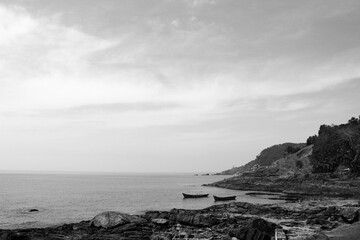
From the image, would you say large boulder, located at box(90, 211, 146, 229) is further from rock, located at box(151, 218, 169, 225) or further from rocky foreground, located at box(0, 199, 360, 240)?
rock, located at box(151, 218, 169, 225)

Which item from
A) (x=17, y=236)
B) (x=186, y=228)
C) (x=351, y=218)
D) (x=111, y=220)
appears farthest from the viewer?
(x=351, y=218)

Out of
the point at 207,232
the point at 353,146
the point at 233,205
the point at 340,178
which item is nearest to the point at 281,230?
the point at 207,232

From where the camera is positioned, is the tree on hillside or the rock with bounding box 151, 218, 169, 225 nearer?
the rock with bounding box 151, 218, 169, 225

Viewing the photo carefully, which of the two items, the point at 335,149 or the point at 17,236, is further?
the point at 335,149

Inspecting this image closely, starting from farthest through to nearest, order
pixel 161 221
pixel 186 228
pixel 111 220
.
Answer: pixel 161 221
pixel 111 220
pixel 186 228

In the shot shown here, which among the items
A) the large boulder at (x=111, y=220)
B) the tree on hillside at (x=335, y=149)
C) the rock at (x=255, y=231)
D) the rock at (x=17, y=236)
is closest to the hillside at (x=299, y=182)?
the tree on hillside at (x=335, y=149)

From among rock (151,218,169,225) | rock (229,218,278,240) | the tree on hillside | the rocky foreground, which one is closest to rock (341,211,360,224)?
the rocky foreground

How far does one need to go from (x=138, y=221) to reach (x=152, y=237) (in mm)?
7372

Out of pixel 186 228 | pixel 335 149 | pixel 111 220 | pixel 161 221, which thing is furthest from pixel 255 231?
pixel 335 149

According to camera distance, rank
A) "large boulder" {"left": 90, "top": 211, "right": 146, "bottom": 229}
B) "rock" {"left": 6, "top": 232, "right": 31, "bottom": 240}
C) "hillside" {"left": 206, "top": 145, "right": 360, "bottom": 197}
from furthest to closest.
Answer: "hillside" {"left": 206, "top": 145, "right": 360, "bottom": 197}, "large boulder" {"left": 90, "top": 211, "right": 146, "bottom": 229}, "rock" {"left": 6, "top": 232, "right": 31, "bottom": 240}

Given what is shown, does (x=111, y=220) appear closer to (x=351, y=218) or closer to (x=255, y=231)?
(x=255, y=231)

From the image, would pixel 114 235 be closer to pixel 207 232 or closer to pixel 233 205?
pixel 207 232

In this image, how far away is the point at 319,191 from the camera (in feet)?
319

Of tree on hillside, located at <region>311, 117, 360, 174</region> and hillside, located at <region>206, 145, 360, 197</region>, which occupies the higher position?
tree on hillside, located at <region>311, 117, 360, 174</region>
